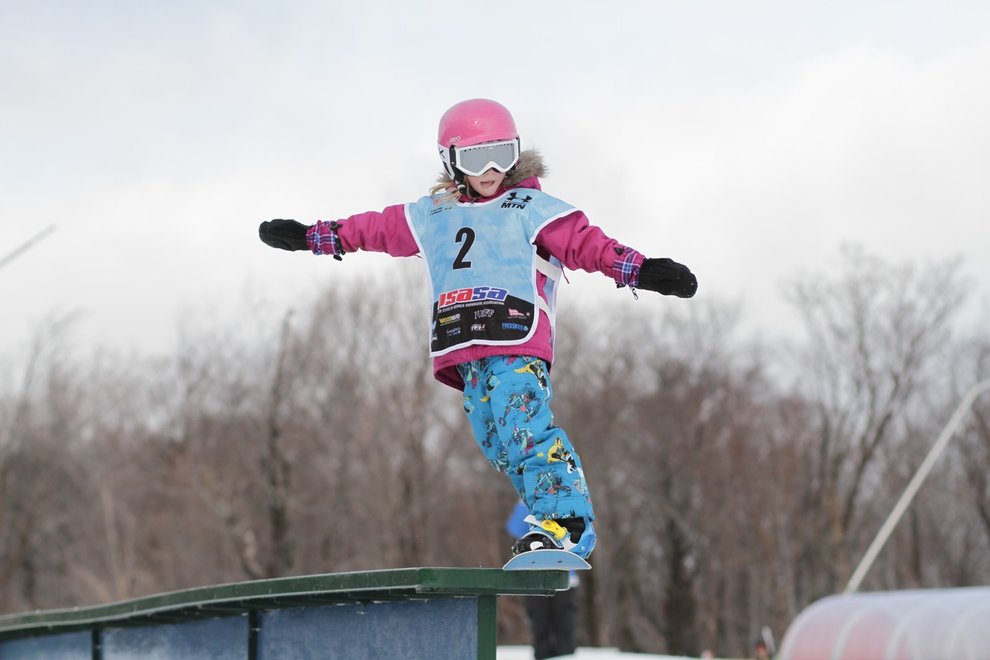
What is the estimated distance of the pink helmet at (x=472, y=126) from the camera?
16.6ft

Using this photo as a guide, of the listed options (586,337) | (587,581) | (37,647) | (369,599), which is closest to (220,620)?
(369,599)

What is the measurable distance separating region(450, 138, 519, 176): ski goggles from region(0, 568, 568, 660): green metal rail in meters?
1.71

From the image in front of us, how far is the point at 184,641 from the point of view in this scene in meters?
5.88

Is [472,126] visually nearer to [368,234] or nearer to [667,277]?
[368,234]

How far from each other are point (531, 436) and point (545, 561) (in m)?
0.52

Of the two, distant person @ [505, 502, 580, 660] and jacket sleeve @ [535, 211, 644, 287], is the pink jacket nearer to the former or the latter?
jacket sleeve @ [535, 211, 644, 287]

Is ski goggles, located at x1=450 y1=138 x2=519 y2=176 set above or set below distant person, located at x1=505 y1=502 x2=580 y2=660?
above

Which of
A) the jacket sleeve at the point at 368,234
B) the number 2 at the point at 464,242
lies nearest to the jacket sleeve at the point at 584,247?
the number 2 at the point at 464,242

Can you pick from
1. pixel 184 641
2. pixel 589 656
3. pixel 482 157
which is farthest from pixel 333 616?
pixel 589 656

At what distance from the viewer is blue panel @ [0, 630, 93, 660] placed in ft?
23.2

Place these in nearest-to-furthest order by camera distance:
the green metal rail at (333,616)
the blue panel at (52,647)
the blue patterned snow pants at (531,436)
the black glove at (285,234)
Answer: the green metal rail at (333,616) → the blue patterned snow pants at (531,436) → the black glove at (285,234) → the blue panel at (52,647)

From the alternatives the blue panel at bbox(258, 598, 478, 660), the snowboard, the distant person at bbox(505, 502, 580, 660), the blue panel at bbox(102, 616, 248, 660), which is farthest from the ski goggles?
the distant person at bbox(505, 502, 580, 660)

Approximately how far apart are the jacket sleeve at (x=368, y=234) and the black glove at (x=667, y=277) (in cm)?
107

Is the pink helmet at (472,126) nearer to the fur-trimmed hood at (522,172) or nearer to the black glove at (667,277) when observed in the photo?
the fur-trimmed hood at (522,172)
